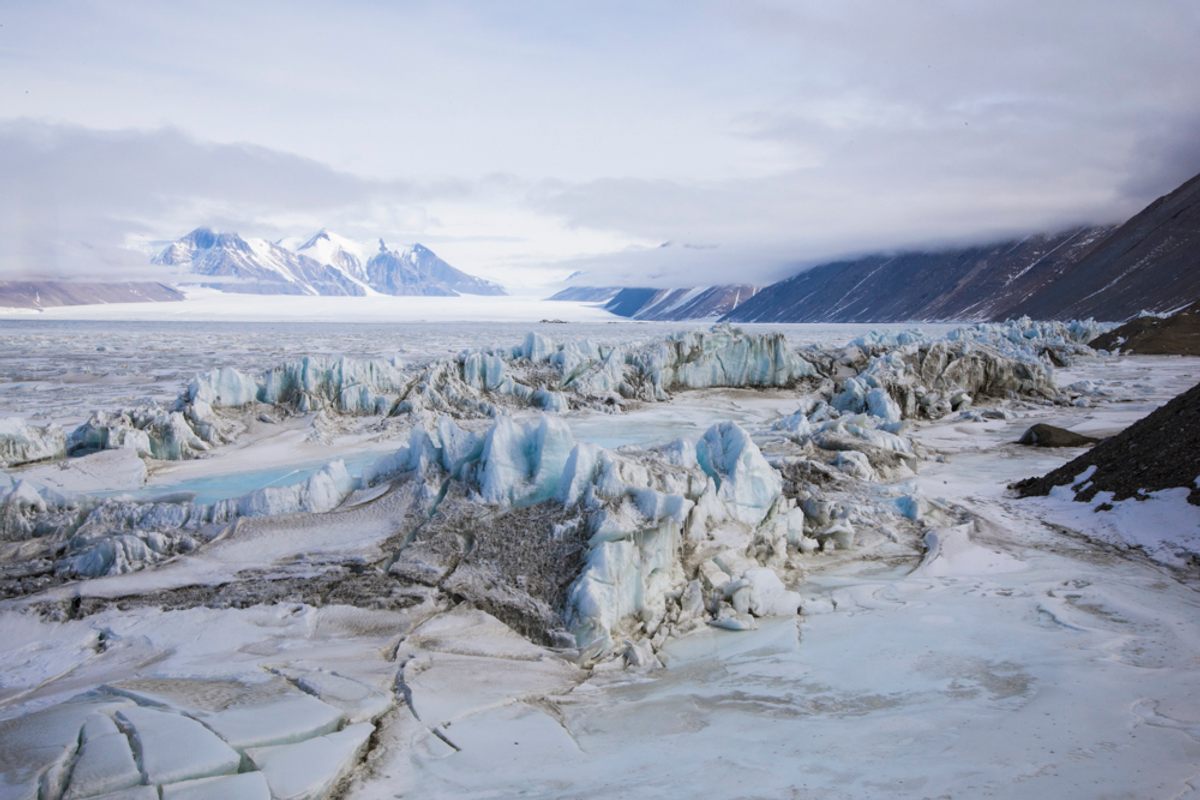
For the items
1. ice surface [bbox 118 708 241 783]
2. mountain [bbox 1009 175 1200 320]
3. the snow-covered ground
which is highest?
mountain [bbox 1009 175 1200 320]

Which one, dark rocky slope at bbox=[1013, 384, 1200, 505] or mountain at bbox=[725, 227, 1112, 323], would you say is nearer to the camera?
dark rocky slope at bbox=[1013, 384, 1200, 505]

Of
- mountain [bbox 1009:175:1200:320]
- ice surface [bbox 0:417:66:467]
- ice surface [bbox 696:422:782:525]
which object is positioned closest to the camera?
ice surface [bbox 696:422:782:525]

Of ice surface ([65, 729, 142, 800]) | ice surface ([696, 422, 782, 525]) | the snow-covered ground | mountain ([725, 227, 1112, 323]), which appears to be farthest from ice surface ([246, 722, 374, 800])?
mountain ([725, 227, 1112, 323])

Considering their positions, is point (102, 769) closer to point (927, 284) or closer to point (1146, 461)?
point (1146, 461)

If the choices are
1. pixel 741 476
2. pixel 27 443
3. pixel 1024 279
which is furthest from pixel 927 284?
pixel 27 443

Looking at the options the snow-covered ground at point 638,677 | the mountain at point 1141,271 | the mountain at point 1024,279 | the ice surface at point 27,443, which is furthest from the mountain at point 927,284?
the ice surface at point 27,443

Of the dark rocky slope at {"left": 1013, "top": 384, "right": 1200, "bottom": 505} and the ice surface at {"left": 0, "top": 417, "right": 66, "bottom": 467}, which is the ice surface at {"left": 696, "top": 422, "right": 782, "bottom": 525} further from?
the ice surface at {"left": 0, "top": 417, "right": 66, "bottom": 467}

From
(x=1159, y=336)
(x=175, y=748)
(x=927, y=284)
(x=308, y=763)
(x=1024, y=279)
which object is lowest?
(x=308, y=763)
